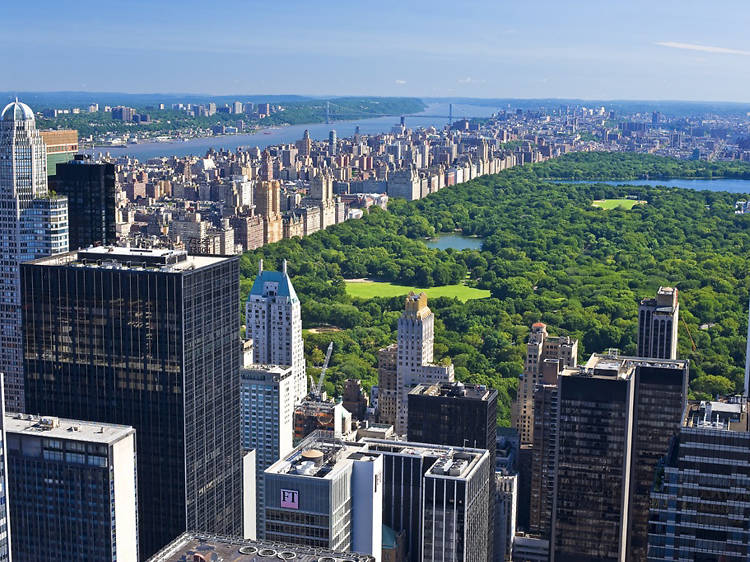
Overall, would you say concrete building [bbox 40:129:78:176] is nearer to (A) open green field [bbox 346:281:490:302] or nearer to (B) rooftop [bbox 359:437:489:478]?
(B) rooftop [bbox 359:437:489:478]

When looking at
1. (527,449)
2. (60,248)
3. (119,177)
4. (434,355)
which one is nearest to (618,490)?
(527,449)

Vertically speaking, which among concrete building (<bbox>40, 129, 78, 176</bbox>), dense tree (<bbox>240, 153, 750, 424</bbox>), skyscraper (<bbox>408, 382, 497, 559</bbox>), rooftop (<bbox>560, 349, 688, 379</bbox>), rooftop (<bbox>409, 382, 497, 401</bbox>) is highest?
concrete building (<bbox>40, 129, 78, 176</bbox>)

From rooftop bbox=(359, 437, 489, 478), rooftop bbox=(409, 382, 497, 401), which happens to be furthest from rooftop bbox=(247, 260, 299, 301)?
rooftop bbox=(359, 437, 489, 478)

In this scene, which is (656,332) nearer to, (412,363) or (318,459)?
(412,363)

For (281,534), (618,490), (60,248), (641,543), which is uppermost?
(60,248)

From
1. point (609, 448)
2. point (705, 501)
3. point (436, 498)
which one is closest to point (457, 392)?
point (609, 448)

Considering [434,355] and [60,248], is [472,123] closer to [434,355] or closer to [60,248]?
[434,355]

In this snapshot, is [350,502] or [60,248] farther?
[60,248]
